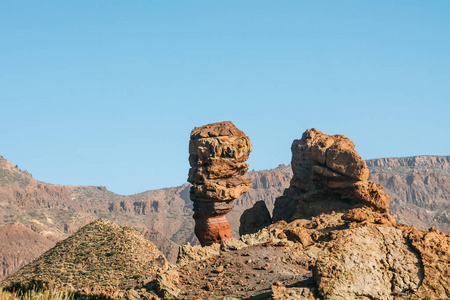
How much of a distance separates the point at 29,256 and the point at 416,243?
82.8 metres

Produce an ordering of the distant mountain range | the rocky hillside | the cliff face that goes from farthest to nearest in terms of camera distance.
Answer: the cliff face → the distant mountain range → the rocky hillside

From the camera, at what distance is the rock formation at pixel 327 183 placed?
43.8 metres

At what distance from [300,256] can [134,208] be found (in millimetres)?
140797

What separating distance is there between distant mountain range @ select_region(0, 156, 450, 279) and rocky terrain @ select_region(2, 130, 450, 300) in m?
62.6

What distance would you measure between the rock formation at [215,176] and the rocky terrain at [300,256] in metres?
4.18

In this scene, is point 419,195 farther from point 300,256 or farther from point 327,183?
point 300,256

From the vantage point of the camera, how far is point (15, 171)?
160625mm

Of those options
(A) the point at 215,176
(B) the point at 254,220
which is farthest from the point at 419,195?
(A) the point at 215,176

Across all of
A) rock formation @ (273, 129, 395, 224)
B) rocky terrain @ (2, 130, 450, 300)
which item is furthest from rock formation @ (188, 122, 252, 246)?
rock formation @ (273, 129, 395, 224)

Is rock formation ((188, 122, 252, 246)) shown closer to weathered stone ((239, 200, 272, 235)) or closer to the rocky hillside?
weathered stone ((239, 200, 272, 235))

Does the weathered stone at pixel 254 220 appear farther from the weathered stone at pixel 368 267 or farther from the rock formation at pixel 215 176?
the weathered stone at pixel 368 267

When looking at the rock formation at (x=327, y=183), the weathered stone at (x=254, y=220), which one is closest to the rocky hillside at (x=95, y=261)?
the weathered stone at (x=254, y=220)

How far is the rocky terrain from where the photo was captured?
26766mm

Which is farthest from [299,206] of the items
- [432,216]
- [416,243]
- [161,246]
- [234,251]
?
[432,216]
